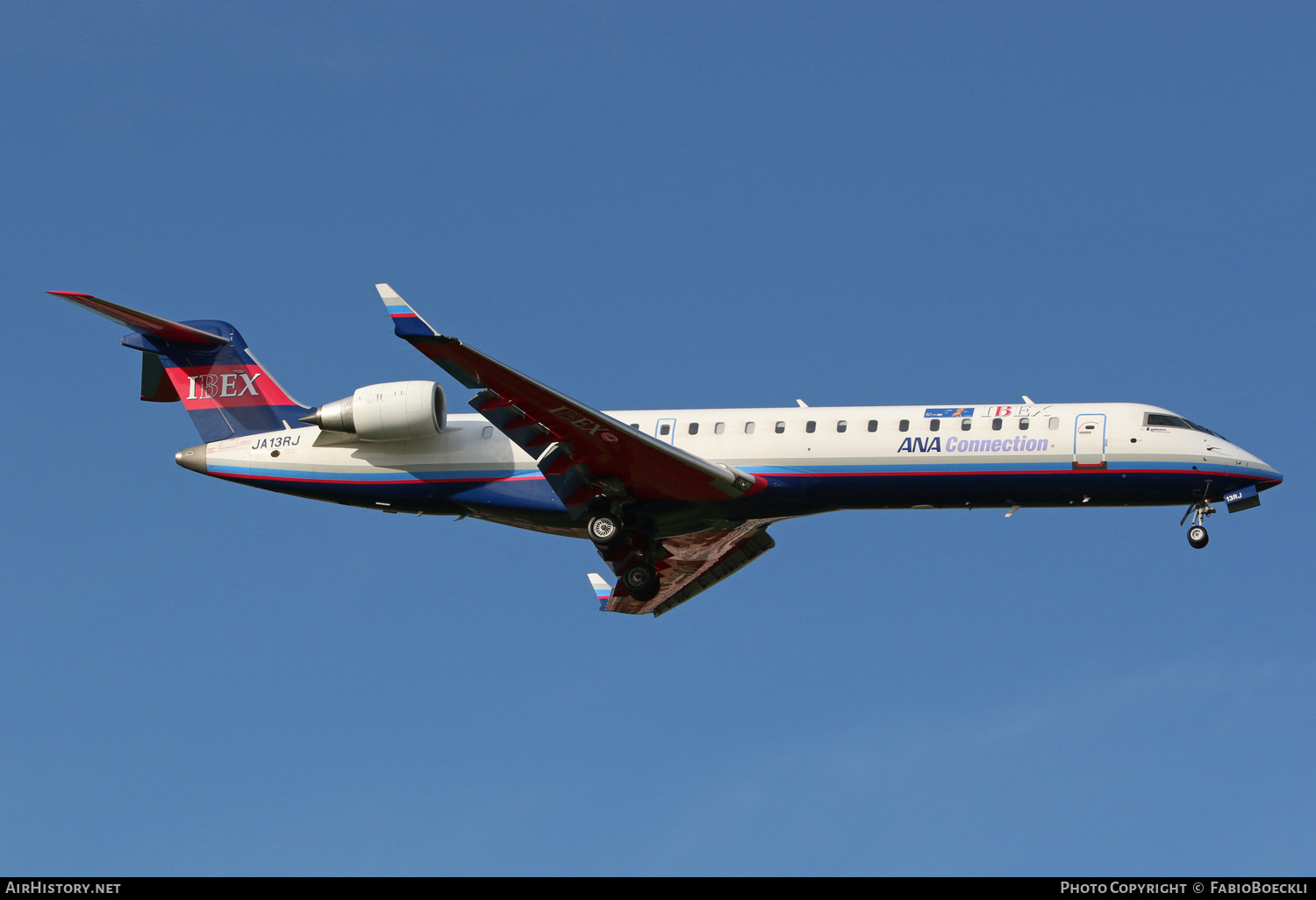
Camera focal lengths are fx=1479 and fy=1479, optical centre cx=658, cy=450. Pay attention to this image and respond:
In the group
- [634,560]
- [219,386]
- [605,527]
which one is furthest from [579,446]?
[219,386]

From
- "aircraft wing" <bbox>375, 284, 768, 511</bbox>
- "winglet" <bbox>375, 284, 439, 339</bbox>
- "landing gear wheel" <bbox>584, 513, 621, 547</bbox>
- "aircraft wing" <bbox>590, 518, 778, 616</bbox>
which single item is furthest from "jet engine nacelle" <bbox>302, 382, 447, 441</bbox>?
"aircraft wing" <bbox>590, 518, 778, 616</bbox>

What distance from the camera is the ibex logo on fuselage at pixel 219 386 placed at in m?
30.4

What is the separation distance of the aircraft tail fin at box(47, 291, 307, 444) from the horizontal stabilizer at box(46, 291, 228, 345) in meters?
0.02

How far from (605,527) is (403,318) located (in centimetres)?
627

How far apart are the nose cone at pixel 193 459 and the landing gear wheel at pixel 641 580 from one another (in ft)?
29.0

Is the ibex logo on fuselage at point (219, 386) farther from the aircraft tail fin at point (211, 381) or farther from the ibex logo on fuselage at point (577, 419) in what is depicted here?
the ibex logo on fuselage at point (577, 419)

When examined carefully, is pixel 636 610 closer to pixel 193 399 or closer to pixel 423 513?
pixel 423 513

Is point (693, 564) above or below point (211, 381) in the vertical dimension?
below

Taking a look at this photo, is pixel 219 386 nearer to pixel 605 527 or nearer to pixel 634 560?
pixel 605 527

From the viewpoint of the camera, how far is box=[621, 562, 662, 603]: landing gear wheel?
2909 centimetres

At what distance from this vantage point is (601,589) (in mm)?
33188

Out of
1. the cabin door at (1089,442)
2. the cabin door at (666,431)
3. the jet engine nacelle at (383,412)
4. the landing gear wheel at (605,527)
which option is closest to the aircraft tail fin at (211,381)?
the jet engine nacelle at (383,412)
